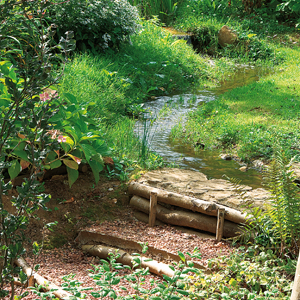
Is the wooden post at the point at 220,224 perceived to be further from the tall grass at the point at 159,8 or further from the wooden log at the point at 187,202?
the tall grass at the point at 159,8

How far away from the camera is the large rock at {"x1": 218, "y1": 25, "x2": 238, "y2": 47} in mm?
13031

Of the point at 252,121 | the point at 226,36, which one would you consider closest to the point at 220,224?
the point at 252,121

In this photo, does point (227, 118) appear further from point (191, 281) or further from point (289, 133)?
point (191, 281)

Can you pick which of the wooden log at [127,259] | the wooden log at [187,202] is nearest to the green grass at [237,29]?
the wooden log at [187,202]

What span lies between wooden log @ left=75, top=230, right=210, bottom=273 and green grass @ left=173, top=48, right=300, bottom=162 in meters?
2.35

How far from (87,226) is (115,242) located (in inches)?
16.0

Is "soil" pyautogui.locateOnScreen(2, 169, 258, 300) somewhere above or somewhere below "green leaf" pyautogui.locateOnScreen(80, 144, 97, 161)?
below

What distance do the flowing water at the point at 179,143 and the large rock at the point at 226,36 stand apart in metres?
2.82

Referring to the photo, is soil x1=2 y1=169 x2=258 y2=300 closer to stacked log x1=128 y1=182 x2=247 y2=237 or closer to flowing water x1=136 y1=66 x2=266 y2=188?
stacked log x1=128 y1=182 x2=247 y2=237

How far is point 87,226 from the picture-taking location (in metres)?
3.79

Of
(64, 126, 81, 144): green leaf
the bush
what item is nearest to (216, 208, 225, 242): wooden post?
(64, 126, 81, 144): green leaf

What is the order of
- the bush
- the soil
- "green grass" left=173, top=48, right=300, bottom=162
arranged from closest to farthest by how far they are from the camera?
the soil < "green grass" left=173, top=48, right=300, bottom=162 < the bush

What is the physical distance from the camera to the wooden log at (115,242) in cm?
335

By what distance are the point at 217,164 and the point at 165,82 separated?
14.9 ft
